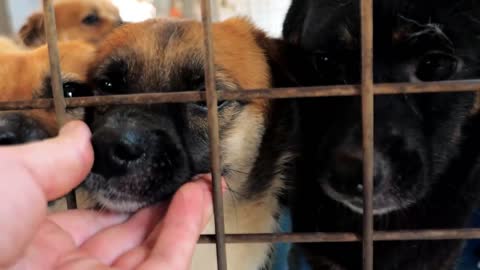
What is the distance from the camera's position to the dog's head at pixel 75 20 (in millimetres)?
1720

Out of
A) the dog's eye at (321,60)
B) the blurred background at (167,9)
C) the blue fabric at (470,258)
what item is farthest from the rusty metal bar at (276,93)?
the blurred background at (167,9)

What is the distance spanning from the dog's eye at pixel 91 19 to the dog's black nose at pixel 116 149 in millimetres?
977

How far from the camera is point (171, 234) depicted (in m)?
0.72

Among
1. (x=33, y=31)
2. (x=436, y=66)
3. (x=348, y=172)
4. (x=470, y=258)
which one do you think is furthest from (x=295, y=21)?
(x=33, y=31)

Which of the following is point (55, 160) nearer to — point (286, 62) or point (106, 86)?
point (106, 86)

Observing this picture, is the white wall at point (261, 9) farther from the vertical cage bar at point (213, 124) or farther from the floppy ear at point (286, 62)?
the vertical cage bar at point (213, 124)

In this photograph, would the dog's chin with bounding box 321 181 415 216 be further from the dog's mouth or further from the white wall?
the white wall

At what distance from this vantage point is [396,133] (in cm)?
89

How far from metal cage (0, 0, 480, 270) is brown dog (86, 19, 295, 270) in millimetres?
125

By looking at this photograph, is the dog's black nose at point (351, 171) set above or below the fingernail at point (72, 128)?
below

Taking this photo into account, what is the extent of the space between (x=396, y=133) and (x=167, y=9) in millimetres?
1979

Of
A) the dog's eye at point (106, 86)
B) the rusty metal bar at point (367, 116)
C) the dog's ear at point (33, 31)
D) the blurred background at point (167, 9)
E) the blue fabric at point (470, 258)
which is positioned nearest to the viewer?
the rusty metal bar at point (367, 116)

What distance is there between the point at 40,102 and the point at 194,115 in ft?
1.15

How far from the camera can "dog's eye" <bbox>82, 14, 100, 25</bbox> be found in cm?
175
